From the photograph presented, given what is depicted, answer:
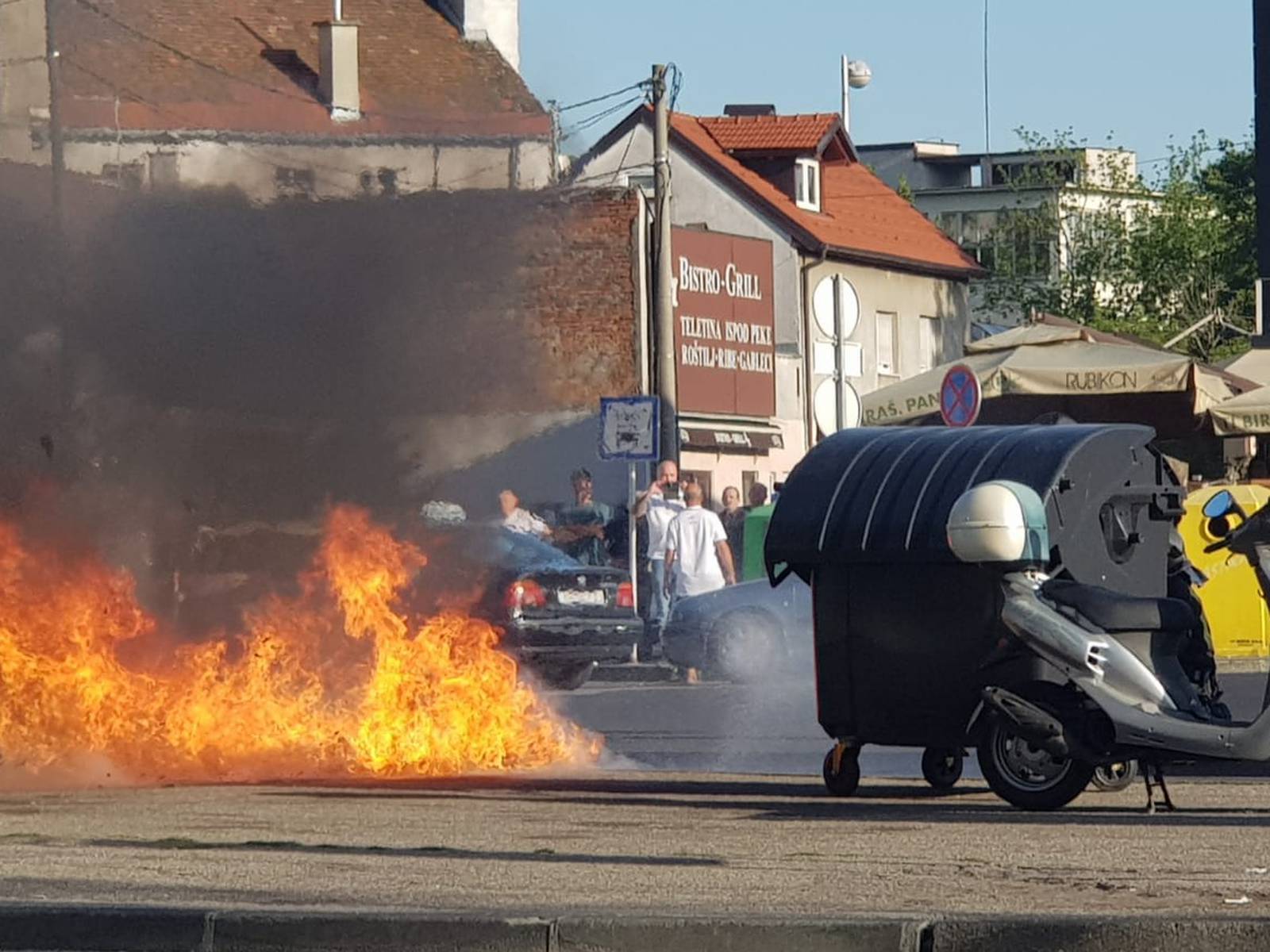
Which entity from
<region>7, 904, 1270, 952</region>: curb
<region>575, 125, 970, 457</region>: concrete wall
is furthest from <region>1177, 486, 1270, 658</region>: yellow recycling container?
<region>575, 125, 970, 457</region>: concrete wall

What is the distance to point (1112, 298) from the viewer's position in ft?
208

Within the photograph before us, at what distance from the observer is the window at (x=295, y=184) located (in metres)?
14.6

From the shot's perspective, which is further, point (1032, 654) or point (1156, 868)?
point (1032, 654)

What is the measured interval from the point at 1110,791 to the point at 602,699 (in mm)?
8047

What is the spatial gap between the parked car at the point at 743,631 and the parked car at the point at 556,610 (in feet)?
1.77

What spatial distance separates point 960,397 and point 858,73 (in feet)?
139

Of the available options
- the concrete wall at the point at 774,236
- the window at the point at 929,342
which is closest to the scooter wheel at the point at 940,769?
the concrete wall at the point at 774,236

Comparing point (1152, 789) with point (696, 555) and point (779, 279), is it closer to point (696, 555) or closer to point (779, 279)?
point (696, 555)

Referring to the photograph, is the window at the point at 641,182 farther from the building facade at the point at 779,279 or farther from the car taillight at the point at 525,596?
the building facade at the point at 779,279

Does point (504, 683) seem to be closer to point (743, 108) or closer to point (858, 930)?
point (858, 930)

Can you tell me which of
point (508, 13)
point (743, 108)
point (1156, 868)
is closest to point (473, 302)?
point (508, 13)

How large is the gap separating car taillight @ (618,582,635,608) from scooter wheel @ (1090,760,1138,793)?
8.38m

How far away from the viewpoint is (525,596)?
1920cm

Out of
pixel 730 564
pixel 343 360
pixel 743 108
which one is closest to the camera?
pixel 343 360
